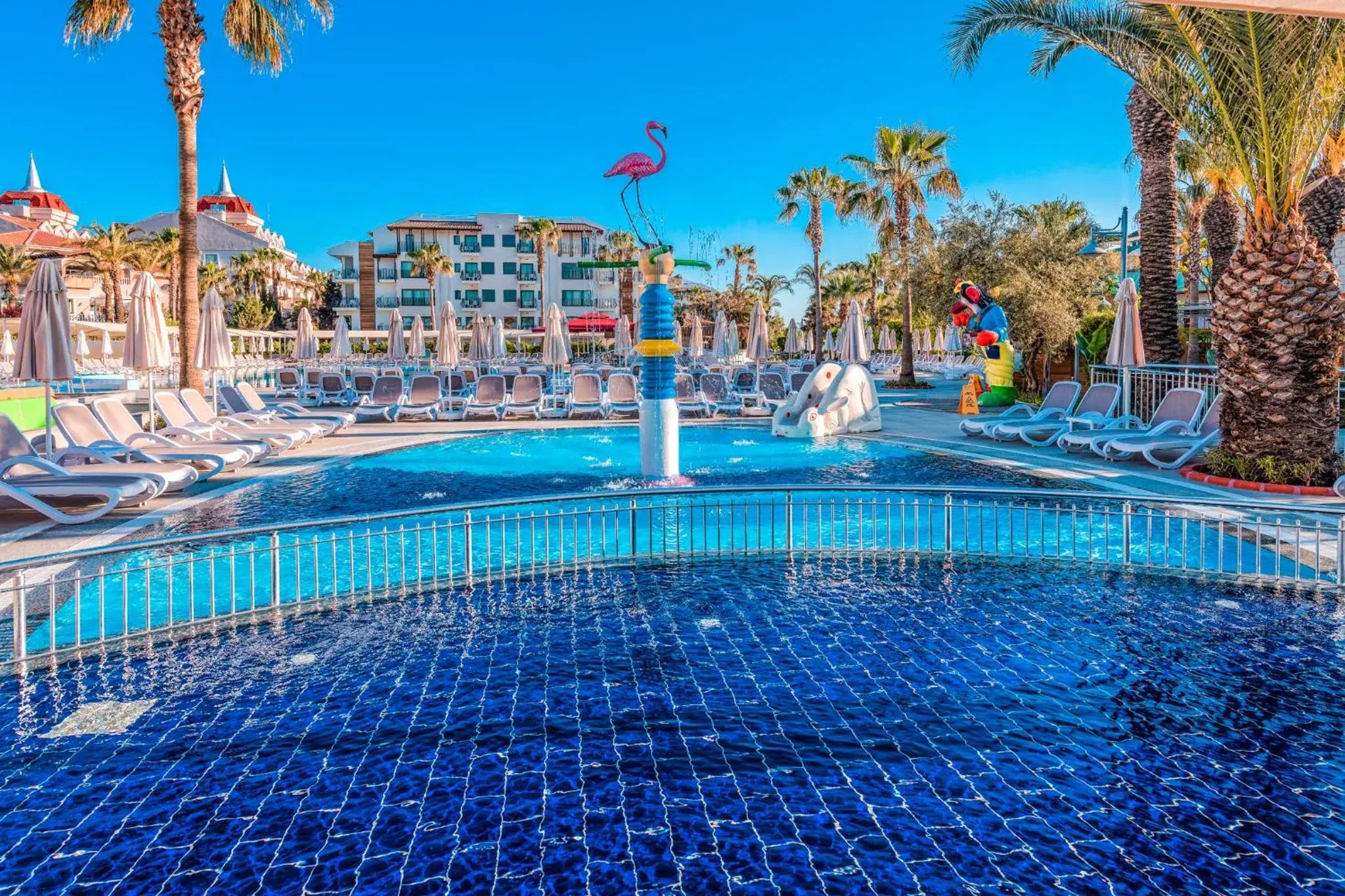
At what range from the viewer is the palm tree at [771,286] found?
91.8 m

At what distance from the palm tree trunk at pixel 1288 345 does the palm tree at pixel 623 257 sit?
2508 inches

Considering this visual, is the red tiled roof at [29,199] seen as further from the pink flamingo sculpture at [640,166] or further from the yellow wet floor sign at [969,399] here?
the yellow wet floor sign at [969,399]

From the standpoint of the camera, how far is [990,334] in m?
24.4

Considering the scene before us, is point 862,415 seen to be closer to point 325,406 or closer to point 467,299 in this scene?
point 325,406

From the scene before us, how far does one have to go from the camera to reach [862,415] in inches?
756

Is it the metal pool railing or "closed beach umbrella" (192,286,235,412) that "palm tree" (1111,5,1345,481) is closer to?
the metal pool railing

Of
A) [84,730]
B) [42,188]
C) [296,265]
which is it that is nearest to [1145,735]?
[84,730]

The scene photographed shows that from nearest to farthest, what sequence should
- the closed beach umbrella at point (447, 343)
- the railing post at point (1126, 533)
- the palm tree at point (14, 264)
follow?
the railing post at point (1126, 533), the closed beach umbrella at point (447, 343), the palm tree at point (14, 264)

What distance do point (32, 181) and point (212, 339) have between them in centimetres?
9095

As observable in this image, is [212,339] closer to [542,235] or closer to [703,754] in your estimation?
[703,754]

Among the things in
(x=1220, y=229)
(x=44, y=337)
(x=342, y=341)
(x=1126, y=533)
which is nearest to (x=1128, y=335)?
(x=1126, y=533)

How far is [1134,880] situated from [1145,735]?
1.44 m

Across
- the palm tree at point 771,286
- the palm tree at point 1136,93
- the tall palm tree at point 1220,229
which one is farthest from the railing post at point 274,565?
the palm tree at point 771,286

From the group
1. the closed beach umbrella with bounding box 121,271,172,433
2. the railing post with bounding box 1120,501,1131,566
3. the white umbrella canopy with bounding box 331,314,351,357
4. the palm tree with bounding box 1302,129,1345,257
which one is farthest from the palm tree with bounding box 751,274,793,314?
the railing post with bounding box 1120,501,1131,566
